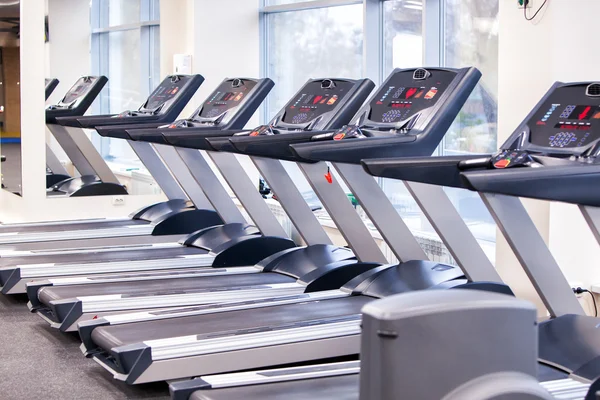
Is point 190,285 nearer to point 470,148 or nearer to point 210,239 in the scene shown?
point 210,239

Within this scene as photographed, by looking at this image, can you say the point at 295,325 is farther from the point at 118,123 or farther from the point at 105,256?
the point at 118,123

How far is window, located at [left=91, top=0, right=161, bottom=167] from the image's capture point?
31.5ft

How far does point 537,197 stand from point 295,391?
114 centimetres

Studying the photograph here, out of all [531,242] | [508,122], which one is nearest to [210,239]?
[508,122]

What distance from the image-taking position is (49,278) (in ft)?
18.6

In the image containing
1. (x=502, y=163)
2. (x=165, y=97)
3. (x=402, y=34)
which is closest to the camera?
(x=502, y=163)

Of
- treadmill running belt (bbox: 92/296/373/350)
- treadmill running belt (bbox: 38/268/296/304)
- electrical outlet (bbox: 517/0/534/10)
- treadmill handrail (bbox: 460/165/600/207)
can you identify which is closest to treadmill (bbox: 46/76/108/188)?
treadmill running belt (bbox: 38/268/296/304)

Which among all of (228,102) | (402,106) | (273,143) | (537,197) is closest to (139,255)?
(228,102)

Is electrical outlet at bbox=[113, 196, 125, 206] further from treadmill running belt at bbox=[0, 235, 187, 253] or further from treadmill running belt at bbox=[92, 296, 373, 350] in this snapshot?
treadmill running belt at bbox=[92, 296, 373, 350]

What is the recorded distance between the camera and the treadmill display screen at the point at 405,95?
4742 millimetres

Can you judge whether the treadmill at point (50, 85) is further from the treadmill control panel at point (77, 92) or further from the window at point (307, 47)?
the window at point (307, 47)

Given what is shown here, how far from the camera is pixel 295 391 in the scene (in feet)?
10.9

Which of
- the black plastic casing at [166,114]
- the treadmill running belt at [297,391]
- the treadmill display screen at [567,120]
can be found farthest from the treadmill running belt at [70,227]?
the treadmill display screen at [567,120]

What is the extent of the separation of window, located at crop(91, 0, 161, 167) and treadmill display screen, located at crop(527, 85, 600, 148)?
628 cm
